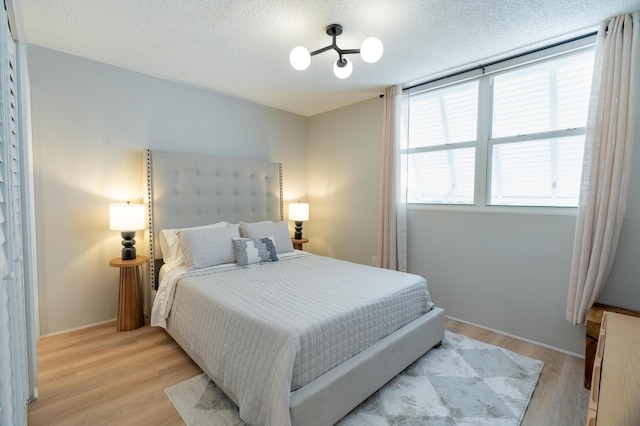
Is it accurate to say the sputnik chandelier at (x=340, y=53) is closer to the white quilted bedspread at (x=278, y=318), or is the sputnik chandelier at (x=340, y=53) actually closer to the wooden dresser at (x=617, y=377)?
the white quilted bedspread at (x=278, y=318)

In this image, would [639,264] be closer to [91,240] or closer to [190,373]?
[190,373]

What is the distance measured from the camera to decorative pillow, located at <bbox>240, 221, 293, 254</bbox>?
3.01 meters

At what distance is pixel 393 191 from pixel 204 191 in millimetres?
2081

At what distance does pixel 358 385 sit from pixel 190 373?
1196mm

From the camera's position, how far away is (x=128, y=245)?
268cm

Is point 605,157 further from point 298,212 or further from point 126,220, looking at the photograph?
point 126,220

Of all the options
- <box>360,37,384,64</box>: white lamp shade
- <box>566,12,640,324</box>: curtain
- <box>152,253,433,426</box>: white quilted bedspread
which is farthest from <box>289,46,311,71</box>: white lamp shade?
<box>566,12,640,324</box>: curtain

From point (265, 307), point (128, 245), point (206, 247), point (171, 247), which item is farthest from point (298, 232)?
point (265, 307)

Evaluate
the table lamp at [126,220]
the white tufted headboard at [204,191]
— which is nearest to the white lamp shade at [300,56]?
the white tufted headboard at [204,191]

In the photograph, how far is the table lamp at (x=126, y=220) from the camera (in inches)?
100.0

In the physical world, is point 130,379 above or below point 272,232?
below

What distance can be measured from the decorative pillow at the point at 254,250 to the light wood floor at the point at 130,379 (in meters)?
0.88

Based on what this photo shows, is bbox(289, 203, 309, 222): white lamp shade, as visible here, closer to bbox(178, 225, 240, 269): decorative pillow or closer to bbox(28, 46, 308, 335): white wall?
bbox(178, 225, 240, 269): decorative pillow

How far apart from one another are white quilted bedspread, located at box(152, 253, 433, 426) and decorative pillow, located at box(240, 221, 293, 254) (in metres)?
0.48
